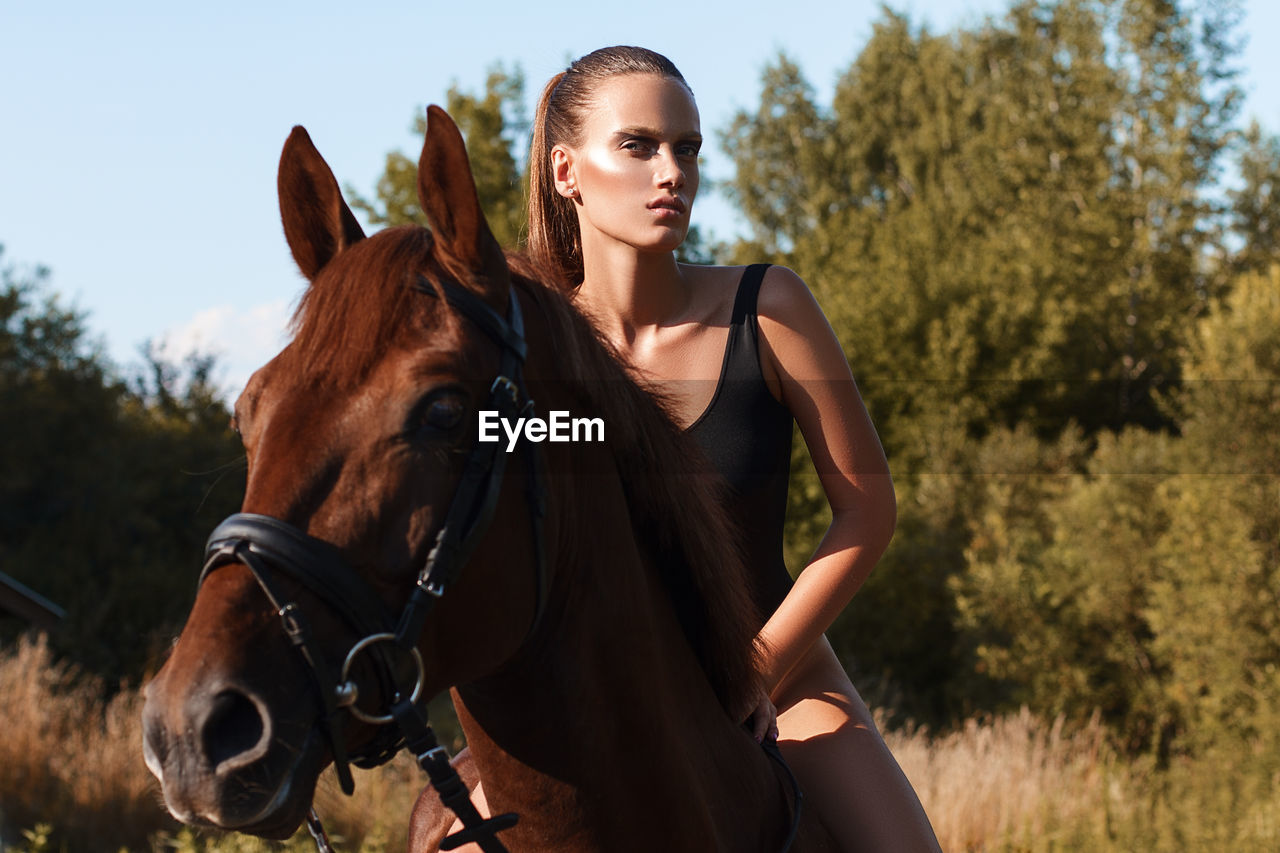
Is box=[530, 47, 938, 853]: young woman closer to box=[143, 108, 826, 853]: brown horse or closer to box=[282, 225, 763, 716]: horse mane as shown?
box=[282, 225, 763, 716]: horse mane

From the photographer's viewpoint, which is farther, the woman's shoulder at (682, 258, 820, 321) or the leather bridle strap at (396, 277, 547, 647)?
the woman's shoulder at (682, 258, 820, 321)

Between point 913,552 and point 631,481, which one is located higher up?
point 631,481

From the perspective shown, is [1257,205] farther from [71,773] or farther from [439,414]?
[439,414]

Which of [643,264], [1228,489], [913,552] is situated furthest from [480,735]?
[913,552]

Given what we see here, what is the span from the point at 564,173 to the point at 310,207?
32.2 inches

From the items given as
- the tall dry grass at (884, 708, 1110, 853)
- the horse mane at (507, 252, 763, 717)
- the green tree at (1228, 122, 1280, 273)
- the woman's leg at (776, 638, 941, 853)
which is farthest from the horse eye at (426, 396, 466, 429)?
the green tree at (1228, 122, 1280, 273)

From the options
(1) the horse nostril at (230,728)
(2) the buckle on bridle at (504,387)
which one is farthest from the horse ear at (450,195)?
(1) the horse nostril at (230,728)

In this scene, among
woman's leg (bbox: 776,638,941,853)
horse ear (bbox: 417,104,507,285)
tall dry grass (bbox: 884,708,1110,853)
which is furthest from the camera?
tall dry grass (bbox: 884,708,1110,853)

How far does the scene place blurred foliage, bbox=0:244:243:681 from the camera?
16.2 m

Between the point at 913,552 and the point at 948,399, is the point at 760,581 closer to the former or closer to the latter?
the point at 913,552

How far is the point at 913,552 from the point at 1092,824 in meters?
10.0

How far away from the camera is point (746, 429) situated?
7.43 ft

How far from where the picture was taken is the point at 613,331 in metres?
2.30

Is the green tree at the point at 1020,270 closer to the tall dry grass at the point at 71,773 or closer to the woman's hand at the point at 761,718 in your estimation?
the tall dry grass at the point at 71,773
